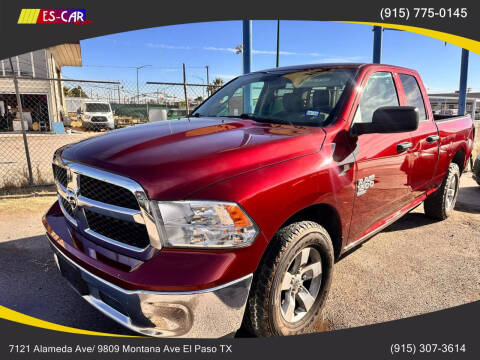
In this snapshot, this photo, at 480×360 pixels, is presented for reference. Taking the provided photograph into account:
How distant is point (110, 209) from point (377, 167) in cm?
216

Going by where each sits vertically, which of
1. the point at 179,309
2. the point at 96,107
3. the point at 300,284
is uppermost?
the point at 179,309

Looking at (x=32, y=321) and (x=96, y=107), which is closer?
(x=32, y=321)

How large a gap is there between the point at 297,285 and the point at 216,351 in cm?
72

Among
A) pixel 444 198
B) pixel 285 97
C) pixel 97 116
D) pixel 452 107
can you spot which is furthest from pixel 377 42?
pixel 452 107

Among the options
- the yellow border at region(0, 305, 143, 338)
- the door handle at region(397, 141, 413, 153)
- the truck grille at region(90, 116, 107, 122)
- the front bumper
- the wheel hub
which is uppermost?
the door handle at region(397, 141, 413, 153)

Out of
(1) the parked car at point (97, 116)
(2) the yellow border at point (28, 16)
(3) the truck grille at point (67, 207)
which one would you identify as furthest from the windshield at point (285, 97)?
(1) the parked car at point (97, 116)

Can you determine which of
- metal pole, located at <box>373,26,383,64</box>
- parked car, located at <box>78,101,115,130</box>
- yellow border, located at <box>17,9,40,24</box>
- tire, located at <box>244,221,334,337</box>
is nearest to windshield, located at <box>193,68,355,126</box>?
tire, located at <box>244,221,334,337</box>

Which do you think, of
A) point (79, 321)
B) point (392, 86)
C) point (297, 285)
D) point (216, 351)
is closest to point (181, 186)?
point (216, 351)

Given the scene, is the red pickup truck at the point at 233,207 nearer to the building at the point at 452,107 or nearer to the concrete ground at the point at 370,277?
the concrete ground at the point at 370,277

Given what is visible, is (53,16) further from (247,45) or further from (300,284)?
(300,284)

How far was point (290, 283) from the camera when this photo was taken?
7.52ft

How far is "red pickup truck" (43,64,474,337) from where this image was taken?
1.76m

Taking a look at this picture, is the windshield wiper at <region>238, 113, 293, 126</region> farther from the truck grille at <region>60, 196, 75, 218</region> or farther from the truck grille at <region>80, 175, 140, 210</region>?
the truck grille at <region>60, 196, 75, 218</region>

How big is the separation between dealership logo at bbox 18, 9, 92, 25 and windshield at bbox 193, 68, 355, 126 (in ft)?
8.95
